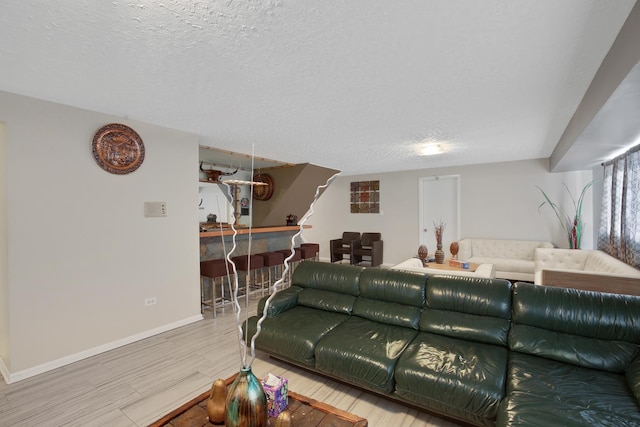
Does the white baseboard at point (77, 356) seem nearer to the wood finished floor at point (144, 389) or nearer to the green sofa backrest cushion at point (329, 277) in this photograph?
the wood finished floor at point (144, 389)

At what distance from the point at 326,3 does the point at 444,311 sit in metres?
2.27

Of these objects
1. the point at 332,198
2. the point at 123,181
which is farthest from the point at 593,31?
the point at 332,198

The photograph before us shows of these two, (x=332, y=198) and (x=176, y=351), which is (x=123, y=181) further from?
(x=332, y=198)

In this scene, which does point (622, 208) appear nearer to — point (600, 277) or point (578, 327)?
point (600, 277)

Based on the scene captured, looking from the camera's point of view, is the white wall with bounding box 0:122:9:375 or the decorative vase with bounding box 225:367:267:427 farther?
the white wall with bounding box 0:122:9:375

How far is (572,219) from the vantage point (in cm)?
502

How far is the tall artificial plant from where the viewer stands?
4.79 meters

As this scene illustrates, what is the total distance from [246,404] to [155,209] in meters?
2.65

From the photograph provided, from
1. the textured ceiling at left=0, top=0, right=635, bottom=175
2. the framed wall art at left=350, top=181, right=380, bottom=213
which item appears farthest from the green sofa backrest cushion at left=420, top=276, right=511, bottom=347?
the framed wall art at left=350, top=181, right=380, bottom=213

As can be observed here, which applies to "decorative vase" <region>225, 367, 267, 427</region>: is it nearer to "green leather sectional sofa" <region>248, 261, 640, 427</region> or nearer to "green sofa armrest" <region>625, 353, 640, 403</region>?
"green leather sectional sofa" <region>248, 261, 640, 427</region>

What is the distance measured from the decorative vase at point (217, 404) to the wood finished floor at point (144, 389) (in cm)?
92

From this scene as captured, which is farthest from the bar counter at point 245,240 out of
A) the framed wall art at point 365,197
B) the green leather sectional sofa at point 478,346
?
the framed wall art at point 365,197

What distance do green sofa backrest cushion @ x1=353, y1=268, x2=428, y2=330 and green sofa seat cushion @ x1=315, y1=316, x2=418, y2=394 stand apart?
107 mm

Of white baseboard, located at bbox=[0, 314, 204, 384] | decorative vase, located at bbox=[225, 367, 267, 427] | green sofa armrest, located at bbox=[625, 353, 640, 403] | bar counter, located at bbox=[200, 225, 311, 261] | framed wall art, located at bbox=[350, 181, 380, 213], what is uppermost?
framed wall art, located at bbox=[350, 181, 380, 213]
